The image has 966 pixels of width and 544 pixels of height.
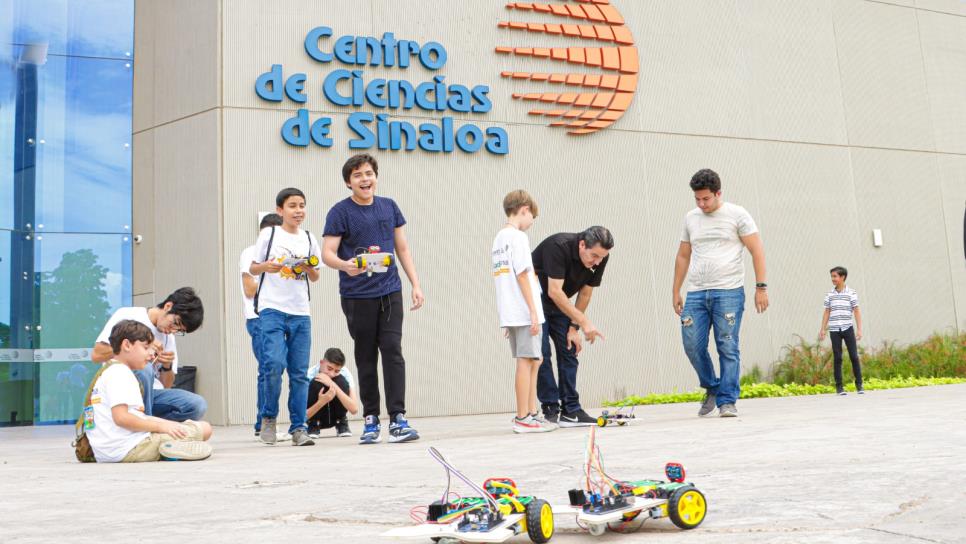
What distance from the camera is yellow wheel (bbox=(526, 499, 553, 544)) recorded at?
221 cm

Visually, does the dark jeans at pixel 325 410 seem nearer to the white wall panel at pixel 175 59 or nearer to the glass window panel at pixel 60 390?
the white wall panel at pixel 175 59

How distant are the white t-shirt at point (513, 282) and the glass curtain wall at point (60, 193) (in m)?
6.63

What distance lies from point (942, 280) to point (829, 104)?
328 centimetres

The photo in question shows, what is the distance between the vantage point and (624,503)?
7.65 feet

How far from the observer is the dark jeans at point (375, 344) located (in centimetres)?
614

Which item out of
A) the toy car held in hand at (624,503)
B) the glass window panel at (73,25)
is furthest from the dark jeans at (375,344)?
the glass window panel at (73,25)

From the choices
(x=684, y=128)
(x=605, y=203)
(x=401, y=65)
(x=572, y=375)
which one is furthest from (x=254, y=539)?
(x=684, y=128)

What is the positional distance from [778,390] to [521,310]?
627 centimetres

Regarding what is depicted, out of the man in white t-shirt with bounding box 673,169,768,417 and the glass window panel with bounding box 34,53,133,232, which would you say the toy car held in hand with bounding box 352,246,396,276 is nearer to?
the man in white t-shirt with bounding box 673,169,768,417

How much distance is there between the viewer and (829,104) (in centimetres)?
1466

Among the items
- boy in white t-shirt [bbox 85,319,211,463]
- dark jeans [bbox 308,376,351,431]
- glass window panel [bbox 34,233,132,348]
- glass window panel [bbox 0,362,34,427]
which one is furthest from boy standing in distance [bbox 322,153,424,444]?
glass window panel [bbox 0,362,34,427]

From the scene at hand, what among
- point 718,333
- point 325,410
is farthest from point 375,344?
point 718,333

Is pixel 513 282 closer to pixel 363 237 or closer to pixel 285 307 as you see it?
pixel 363 237

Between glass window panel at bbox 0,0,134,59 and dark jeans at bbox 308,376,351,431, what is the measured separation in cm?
629
